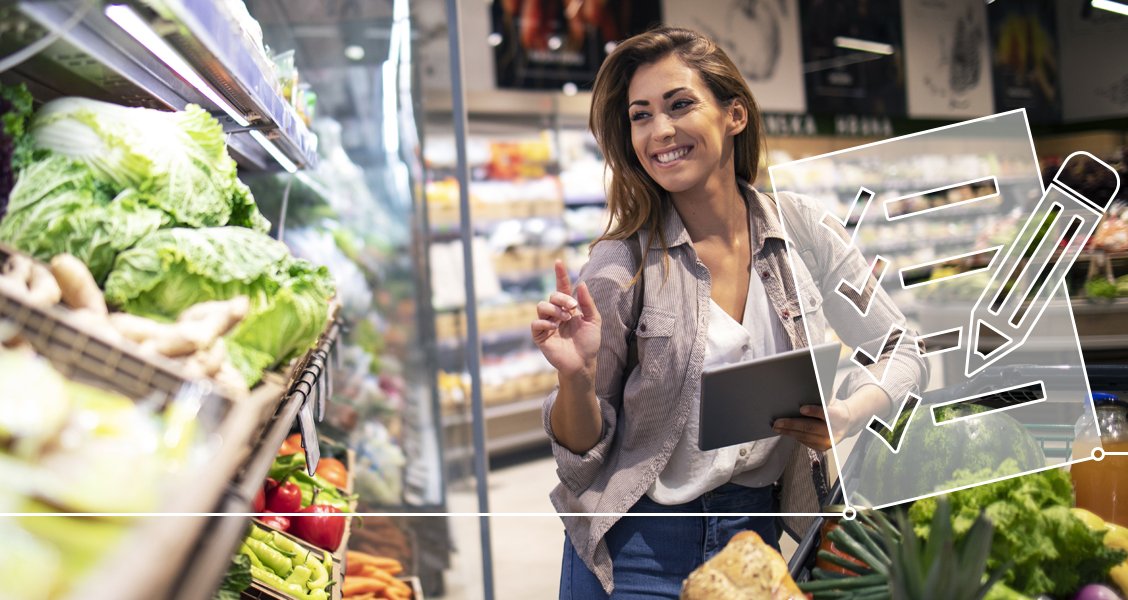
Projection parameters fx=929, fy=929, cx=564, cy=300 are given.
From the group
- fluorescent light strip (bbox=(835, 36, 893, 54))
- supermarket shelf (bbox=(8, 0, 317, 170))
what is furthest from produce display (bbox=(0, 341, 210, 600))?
fluorescent light strip (bbox=(835, 36, 893, 54))

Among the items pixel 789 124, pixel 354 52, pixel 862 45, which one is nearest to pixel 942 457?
pixel 354 52


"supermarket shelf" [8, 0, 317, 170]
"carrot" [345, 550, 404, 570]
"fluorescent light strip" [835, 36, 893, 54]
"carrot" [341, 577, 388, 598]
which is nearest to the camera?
"supermarket shelf" [8, 0, 317, 170]

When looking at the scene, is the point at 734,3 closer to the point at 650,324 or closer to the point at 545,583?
the point at 545,583

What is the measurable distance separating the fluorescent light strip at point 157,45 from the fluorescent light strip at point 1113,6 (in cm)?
157

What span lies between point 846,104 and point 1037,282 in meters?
7.42

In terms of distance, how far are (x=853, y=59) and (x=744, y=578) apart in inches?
310

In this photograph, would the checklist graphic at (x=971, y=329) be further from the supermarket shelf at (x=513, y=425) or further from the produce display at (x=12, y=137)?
the supermarket shelf at (x=513, y=425)

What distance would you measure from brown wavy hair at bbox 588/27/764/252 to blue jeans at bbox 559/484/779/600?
0.51 m

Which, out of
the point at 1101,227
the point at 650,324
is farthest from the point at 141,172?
the point at 1101,227

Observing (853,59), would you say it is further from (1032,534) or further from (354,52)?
(1032,534)

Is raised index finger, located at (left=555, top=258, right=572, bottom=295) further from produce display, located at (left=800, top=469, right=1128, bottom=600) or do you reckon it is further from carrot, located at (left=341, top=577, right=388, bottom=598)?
carrot, located at (left=341, top=577, right=388, bottom=598)

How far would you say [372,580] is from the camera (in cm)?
277

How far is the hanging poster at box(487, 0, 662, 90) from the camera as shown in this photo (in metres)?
6.60

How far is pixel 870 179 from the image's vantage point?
1443mm
